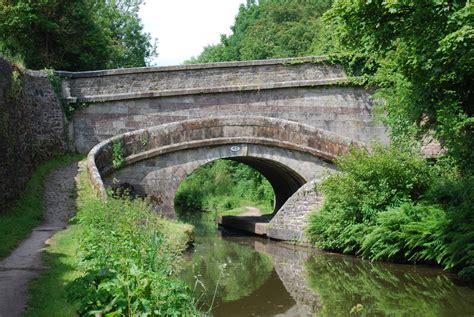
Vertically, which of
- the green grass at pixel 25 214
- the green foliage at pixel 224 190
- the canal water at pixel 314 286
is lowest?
the canal water at pixel 314 286

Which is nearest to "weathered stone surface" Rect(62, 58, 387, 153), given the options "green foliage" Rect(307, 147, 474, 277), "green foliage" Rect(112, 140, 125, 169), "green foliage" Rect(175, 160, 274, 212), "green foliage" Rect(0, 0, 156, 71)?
"green foliage" Rect(112, 140, 125, 169)

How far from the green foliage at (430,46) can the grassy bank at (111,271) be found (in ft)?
17.0

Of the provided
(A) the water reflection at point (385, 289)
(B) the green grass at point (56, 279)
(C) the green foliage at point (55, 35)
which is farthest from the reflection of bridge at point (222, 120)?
(B) the green grass at point (56, 279)

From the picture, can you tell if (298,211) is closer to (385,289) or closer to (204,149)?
(204,149)

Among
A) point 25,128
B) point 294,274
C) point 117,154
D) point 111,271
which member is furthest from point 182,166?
point 111,271

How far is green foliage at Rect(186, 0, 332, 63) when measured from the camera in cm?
3828

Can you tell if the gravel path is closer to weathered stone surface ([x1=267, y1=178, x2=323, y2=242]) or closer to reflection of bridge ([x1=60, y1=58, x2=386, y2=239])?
reflection of bridge ([x1=60, y1=58, x2=386, y2=239])

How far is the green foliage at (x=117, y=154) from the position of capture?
15562mm

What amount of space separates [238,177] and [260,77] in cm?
1561

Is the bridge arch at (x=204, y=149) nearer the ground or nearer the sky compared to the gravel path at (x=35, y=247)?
nearer the sky

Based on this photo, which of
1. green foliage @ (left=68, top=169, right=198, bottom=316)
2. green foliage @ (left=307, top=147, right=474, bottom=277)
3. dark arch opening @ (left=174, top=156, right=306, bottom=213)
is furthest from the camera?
dark arch opening @ (left=174, top=156, right=306, bottom=213)

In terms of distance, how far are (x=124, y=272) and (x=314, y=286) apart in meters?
5.32

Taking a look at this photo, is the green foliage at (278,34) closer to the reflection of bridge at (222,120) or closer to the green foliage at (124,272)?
the reflection of bridge at (222,120)

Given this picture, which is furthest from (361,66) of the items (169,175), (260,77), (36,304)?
(36,304)
